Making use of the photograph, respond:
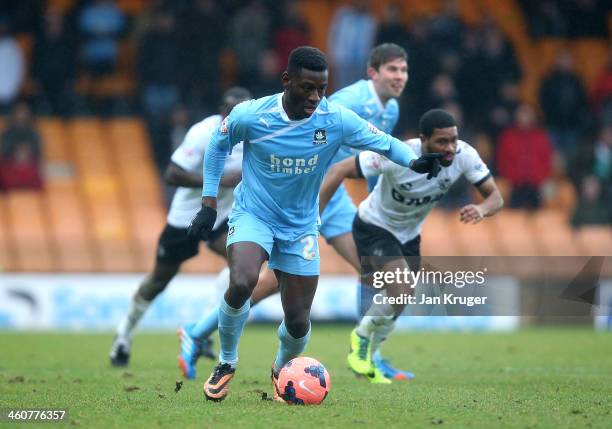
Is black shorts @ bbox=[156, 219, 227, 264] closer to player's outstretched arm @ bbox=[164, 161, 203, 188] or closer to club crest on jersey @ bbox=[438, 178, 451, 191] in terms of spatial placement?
player's outstretched arm @ bbox=[164, 161, 203, 188]

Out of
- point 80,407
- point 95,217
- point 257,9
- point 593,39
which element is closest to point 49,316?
point 95,217

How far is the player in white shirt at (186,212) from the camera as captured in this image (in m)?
10.6

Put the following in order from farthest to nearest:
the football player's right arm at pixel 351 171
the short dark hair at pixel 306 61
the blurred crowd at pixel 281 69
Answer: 1. the blurred crowd at pixel 281 69
2. the football player's right arm at pixel 351 171
3. the short dark hair at pixel 306 61

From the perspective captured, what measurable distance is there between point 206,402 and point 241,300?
0.77m

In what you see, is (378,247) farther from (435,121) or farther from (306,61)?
(306,61)

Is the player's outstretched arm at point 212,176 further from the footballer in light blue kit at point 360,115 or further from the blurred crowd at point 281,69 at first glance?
the blurred crowd at point 281,69

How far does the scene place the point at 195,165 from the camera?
1074cm

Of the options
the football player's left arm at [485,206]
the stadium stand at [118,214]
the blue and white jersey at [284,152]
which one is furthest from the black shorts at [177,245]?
the stadium stand at [118,214]

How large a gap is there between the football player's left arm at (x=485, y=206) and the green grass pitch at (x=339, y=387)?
135 cm

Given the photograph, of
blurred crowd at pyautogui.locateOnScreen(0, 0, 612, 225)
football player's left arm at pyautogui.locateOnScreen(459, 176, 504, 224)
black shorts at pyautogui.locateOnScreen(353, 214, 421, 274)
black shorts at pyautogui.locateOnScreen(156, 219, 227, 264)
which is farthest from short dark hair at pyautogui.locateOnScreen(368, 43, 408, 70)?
blurred crowd at pyautogui.locateOnScreen(0, 0, 612, 225)

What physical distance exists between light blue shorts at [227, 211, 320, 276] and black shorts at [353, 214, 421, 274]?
194cm

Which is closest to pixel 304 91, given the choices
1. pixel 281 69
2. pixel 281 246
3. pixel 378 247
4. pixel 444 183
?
pixel 281 246

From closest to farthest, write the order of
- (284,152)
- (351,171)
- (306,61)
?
(306,61), (284,152), (351,171)

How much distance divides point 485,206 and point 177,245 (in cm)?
313
